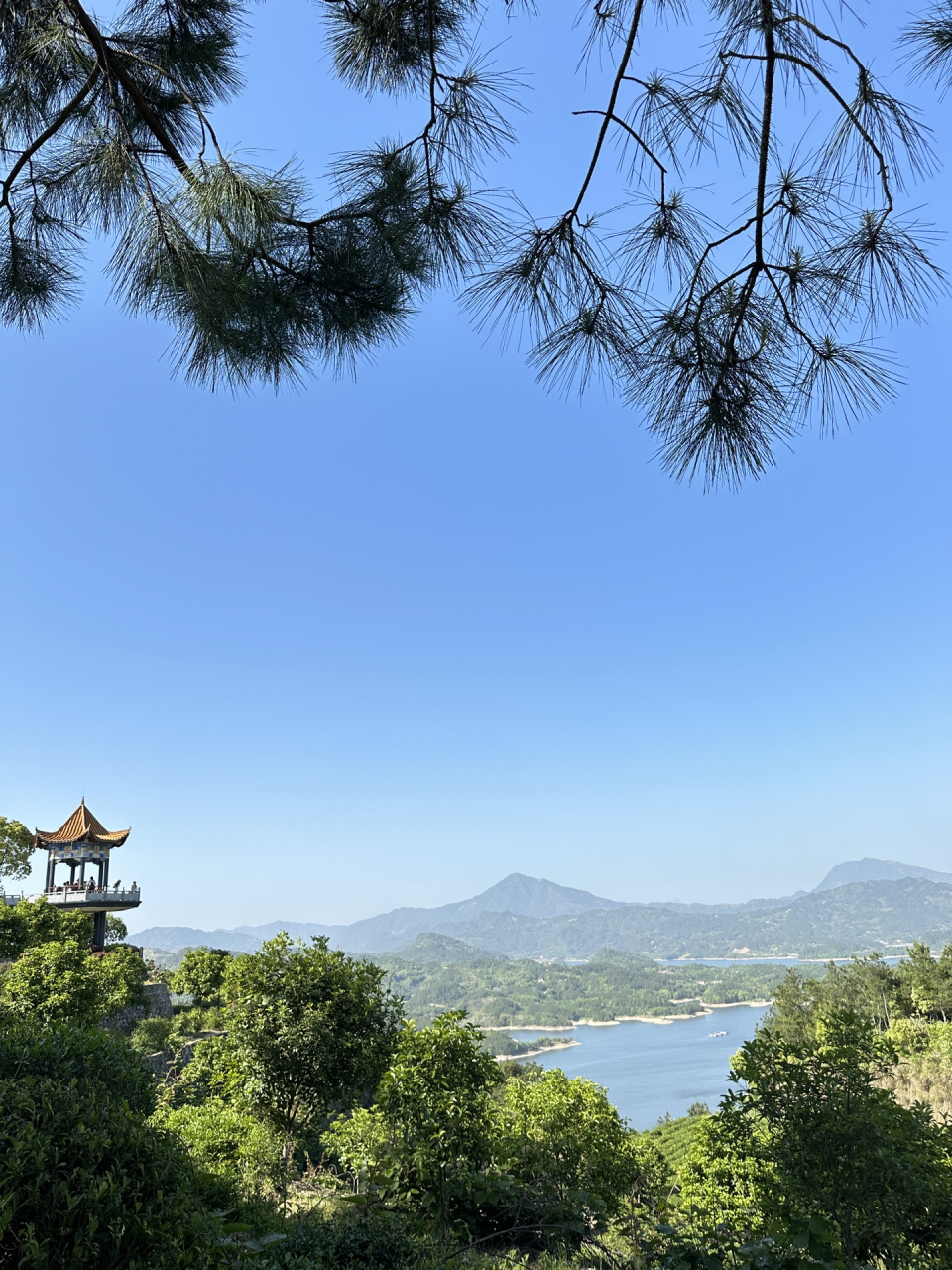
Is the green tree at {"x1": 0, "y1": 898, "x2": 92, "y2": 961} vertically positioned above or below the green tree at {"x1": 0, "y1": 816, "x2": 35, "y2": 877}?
below

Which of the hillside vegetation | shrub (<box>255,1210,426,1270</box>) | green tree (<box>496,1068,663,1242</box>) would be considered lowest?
the hillside vegetation

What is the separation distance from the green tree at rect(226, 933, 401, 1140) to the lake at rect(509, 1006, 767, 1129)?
52.2 meters

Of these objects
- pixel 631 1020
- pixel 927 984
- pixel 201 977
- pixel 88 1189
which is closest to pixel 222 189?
pixel 88 1189

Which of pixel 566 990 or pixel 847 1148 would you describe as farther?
pixel 566 990

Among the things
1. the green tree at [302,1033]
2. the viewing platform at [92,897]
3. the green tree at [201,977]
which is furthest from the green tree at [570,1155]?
the viewing platform at [92,897]

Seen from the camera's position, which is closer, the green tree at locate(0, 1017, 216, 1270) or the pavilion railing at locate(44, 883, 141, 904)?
the green tree at locate(0, 1017, 216, 1270)

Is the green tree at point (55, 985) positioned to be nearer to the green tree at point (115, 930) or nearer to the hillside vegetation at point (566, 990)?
the green tree at point (115, 930)

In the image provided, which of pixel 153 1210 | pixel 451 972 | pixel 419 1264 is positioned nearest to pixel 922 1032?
pixel 419 1264

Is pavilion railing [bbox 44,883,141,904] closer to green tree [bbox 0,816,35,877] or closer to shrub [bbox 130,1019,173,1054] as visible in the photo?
green tree [bbox 0,816,35,877]

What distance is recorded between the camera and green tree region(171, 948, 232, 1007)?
18.5m

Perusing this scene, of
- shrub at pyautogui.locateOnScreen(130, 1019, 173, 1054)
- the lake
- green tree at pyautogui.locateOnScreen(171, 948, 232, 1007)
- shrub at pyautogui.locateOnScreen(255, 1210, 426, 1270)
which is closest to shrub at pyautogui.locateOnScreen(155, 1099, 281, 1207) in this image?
shrub at pyautogui.locateOnScreen(255, 1210, 426, 1270)

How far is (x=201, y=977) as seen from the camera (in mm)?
18516

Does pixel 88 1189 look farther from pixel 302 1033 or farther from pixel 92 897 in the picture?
pixel 92 897

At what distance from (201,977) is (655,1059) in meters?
81.0
